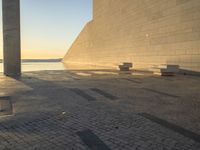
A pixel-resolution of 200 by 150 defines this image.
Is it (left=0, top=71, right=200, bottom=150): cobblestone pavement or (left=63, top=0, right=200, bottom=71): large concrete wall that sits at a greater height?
(left=63, top=0, right=200, bottom=71): large concrete wall

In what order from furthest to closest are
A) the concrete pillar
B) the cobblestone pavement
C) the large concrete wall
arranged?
the large concrete wall → the concrete pillar → the cobblestone pavement

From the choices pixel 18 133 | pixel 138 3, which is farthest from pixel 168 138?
pixel 138 3

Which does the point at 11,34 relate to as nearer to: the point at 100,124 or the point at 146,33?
the point at 146,33

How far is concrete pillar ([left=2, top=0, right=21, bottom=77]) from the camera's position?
1696 centimetres

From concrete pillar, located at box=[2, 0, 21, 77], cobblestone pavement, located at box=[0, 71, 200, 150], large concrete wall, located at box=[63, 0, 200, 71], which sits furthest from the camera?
large concrete wall, located at box=[63, 0, 200, 71]

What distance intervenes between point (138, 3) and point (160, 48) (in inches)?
253

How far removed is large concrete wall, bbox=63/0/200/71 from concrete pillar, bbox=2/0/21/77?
40.4 feet

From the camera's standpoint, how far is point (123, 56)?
101 feet

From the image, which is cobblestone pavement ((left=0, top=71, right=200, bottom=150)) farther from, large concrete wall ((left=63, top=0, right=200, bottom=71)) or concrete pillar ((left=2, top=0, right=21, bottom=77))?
large concrete wall ((left=63, top=0, right=200, bottom=71))

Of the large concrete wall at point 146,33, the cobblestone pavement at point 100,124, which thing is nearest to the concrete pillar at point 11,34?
the cobblestone pavement at point 100,124

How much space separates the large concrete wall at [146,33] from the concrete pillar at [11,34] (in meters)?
12.3

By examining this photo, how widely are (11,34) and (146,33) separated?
1345 centimetres

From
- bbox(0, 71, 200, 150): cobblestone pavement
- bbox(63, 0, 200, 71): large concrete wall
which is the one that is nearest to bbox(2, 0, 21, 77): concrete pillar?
bbox(0, 71, 200, 150): cobblestone pavement

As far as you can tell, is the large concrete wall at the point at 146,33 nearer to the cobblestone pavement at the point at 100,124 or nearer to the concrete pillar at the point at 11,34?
the cobblestone pavement at the point at 100,124
